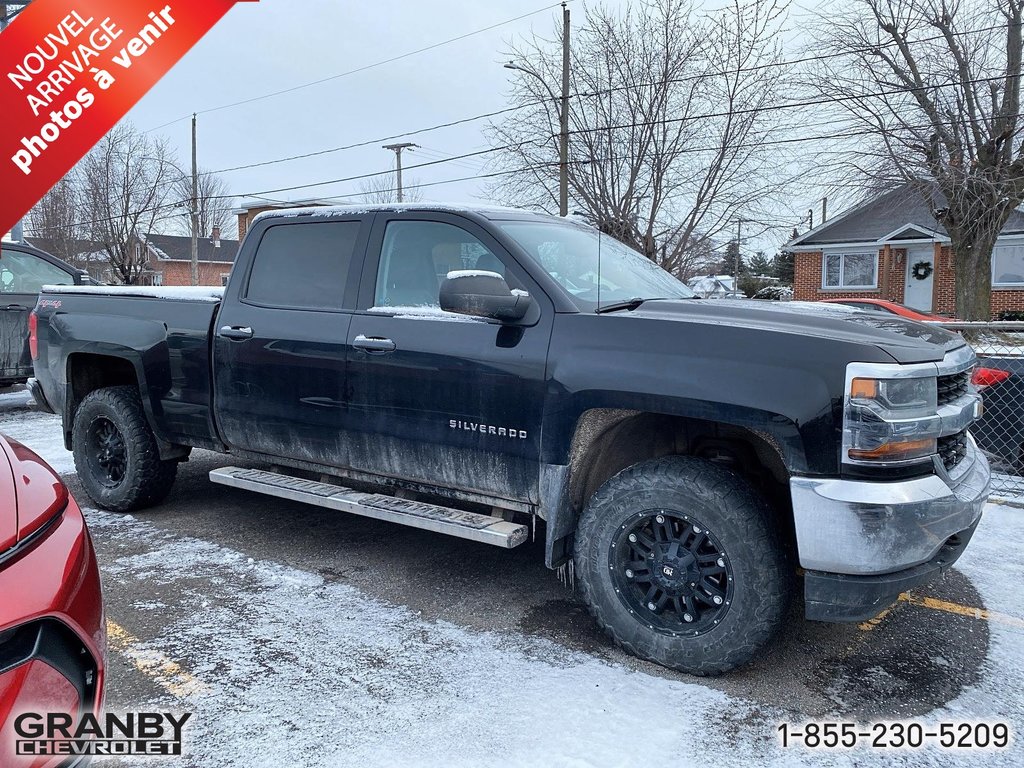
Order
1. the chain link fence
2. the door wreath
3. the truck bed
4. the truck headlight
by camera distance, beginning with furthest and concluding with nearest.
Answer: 1. the door wreath
2. the chain link fence
3. the truck bed
4. the truck headlight

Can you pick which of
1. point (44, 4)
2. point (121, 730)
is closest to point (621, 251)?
point (121, 730)

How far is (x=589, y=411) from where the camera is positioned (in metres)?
3.29

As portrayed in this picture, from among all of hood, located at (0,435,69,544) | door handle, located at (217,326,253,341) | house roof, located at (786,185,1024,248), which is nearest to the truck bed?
door handle, located at (217,326,253,341)

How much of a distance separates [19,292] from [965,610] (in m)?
9.93

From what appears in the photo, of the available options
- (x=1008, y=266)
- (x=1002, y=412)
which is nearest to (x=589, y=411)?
(x=1002, y=412)

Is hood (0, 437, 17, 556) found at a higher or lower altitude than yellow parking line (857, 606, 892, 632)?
higher

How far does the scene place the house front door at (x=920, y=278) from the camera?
1030 inches

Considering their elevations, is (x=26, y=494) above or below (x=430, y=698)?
above

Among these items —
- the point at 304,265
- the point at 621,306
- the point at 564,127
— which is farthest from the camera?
the point at 564,127

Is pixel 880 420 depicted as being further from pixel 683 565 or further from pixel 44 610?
pixel 44 610

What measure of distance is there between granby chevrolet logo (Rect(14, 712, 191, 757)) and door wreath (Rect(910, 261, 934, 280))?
93.3 ft

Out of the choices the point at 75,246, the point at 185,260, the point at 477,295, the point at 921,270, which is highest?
the point at 185,260

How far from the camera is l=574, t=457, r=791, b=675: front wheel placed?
2.95 metres

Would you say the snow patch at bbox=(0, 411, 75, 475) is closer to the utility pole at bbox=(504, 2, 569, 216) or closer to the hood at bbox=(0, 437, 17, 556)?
the hood at bbox=(0, 437, 17, 556)
